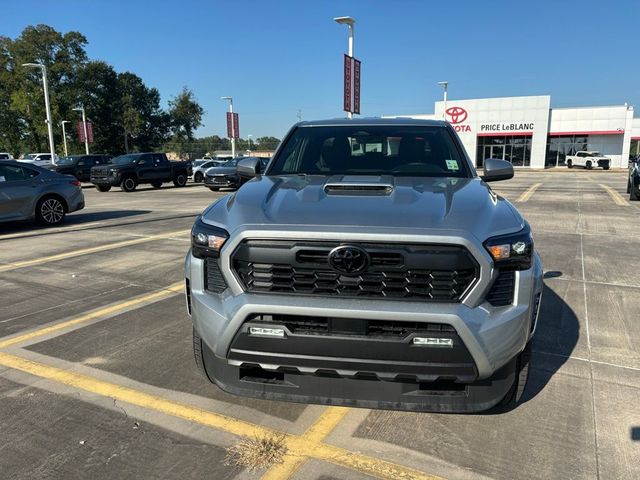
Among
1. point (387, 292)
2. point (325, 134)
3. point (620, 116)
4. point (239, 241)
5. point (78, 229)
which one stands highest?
point (620, 116)

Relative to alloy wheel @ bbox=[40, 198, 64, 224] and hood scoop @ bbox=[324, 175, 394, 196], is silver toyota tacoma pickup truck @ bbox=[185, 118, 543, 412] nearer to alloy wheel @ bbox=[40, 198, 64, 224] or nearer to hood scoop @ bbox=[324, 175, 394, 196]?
hood scoop @ bbox=[324, 175, 394, 196]

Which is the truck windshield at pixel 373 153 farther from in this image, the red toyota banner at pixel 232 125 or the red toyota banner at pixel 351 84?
the red toyota banner at pixel 232 125

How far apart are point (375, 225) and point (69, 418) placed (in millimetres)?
2203

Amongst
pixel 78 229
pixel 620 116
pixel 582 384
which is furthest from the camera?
pixel 620 116

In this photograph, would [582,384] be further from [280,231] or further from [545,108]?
[545,108]

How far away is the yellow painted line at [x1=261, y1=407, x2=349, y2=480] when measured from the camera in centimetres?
247

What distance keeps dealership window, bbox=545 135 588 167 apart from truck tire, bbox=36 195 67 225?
51580 mm

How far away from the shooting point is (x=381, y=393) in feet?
8.19

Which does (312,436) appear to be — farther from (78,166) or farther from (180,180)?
(78,166)

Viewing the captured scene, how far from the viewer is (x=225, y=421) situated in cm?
294

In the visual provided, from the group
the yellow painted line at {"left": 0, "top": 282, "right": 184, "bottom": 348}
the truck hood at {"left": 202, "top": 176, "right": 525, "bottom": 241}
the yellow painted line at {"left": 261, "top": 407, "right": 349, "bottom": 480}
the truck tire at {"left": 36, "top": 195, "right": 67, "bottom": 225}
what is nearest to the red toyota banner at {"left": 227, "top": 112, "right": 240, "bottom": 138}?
the truck tire at {"left": 36, "top": 195, "right": 67, "bottom": 225}

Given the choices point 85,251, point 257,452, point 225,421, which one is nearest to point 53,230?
point 85,251

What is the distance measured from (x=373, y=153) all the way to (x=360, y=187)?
1106mm

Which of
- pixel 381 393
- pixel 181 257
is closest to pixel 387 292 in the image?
pixel 381 393
